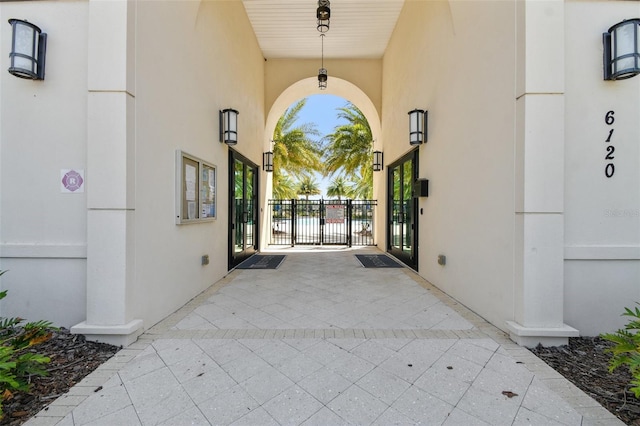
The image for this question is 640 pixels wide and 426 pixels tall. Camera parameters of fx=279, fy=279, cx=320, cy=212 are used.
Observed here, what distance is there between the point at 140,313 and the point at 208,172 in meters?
2.33

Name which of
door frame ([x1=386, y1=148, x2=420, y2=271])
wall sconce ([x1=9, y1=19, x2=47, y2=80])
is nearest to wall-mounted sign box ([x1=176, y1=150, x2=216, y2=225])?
wall sconce ([x1=9, y1=19, x2=47, y2=80])

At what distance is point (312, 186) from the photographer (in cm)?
2673

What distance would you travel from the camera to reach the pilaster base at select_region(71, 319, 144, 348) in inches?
103

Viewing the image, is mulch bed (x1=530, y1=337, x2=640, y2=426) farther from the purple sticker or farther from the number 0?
the purple sticker

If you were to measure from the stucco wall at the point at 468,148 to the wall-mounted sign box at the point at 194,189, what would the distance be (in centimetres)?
370

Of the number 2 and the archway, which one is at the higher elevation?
the archway

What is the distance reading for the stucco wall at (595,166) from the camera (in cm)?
278

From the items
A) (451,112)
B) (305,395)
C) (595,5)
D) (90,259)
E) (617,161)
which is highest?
(595,5)

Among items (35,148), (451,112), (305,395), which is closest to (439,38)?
(451,112)

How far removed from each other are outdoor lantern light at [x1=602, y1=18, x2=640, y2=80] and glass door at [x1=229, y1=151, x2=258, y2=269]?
17.8 ft

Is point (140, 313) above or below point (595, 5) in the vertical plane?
below

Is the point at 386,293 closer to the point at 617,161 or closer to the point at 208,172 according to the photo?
the point at 617,161

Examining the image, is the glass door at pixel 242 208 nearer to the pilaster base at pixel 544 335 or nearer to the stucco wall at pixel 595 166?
the pilaster base at pixel 544 335

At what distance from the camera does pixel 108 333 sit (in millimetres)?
2625
